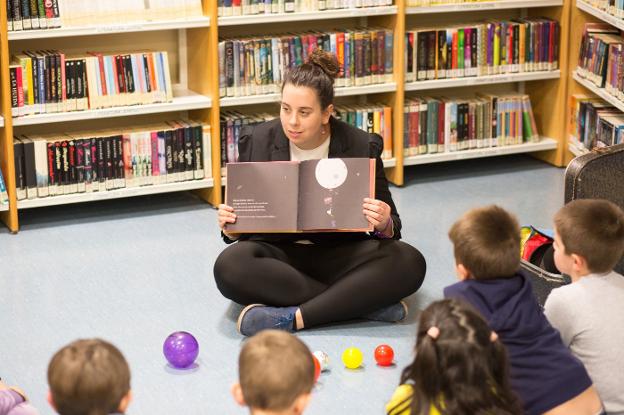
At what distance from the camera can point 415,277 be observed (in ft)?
12.9

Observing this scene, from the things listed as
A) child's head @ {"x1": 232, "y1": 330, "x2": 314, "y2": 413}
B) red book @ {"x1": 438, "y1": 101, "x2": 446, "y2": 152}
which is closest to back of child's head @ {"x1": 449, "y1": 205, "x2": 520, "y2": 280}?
child's head @ {"x1": 232, "y1": 330, "x2": 314, "y2": 413}

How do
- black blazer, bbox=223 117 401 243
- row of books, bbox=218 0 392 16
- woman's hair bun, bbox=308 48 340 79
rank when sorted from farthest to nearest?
row of books, bbox=218 0 392 16
black blazer, bbox=223 117 401 243
woman's hair bun, bbox=308 48 340 79

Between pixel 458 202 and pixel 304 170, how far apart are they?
1.85 meters

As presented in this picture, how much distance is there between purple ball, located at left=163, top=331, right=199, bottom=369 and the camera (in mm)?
3514

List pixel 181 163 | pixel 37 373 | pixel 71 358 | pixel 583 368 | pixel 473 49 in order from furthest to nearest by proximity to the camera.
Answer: pixel 473 49 < pixel 181 163 < pixel 37 373 < pixel 583 368 < pixel 71 358

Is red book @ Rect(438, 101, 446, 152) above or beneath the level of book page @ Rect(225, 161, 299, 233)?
beneath

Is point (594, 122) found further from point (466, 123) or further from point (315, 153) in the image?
point (315, 153)

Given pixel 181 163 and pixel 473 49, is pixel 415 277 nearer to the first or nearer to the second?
pixel 181 163

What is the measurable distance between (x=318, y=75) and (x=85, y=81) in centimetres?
163

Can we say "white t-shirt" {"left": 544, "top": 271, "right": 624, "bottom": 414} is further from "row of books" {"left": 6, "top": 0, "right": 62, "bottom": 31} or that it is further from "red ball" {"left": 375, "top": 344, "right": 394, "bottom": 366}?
"row of books" {"left": 6, "top": 0, "right": 62, "bottom": 31}

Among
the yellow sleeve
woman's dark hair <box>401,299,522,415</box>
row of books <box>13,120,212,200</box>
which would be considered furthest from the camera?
row of books <box>13,120,212,200</box>

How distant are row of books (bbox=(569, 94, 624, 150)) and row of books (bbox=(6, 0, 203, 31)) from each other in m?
2.16

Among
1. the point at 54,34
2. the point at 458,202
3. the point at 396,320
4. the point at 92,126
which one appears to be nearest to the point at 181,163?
the point at 92,126

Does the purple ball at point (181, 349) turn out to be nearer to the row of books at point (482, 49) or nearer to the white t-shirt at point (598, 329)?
the white t-shirt at point (598, 329)
